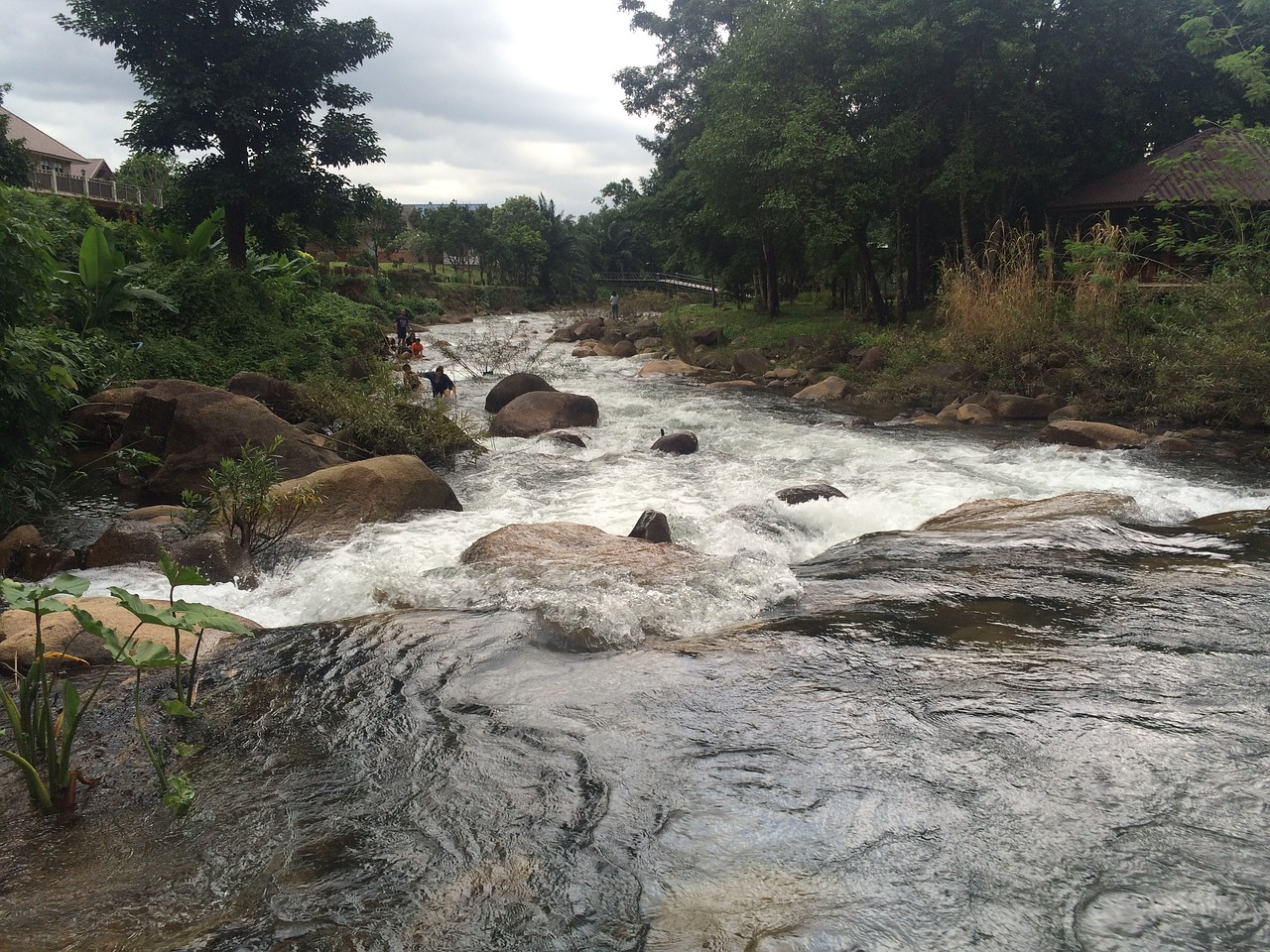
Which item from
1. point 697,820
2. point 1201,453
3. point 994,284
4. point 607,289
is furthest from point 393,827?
point 607,289

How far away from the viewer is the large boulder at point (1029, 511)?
733 centimetres

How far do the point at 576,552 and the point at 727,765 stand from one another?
305 centimetres

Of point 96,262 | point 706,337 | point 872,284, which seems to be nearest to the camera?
point 96,262

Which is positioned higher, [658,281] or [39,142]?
[39,142]

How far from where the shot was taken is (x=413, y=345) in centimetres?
2072

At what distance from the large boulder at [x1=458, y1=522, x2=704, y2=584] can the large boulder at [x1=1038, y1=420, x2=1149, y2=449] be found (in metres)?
7.54

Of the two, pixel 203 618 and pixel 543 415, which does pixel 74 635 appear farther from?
pixel 543 415

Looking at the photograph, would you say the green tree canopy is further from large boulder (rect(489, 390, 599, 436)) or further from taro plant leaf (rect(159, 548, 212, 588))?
taro plant leaf (rect(159, 548, 212, 588))

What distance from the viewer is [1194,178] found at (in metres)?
15.6

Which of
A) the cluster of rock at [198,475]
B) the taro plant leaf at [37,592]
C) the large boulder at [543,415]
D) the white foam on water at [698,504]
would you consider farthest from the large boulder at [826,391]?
the taro plant leaf at [37,592]

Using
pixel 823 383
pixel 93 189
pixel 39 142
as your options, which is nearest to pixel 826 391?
pixel 823 383

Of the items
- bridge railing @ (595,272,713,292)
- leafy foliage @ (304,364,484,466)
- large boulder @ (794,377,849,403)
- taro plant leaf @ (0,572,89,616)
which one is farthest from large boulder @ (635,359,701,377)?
bridge railing @ (595,272,713,292)

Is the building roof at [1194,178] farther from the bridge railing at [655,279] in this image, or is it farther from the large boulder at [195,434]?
the bridge railing at [655,279]

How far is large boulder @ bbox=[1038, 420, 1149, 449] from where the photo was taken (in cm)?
1145
